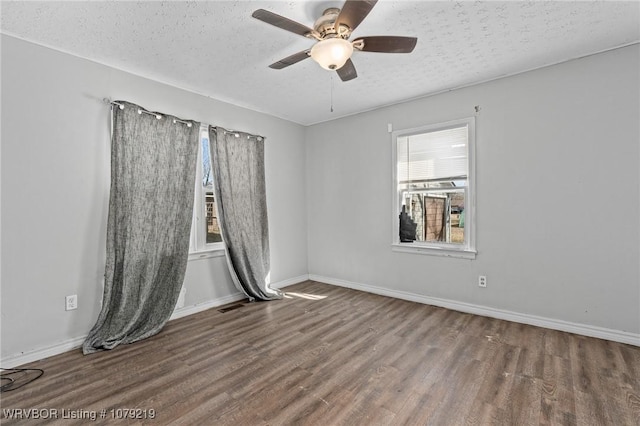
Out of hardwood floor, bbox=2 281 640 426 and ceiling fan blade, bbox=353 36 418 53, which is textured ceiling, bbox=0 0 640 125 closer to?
ceiling fan blade, bbox=353 36 418 53

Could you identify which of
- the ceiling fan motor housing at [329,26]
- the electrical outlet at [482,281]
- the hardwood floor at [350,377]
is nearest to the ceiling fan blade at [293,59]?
the ceiling fan motor housing at [329,26]

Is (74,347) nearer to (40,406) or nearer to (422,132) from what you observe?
(40,406)

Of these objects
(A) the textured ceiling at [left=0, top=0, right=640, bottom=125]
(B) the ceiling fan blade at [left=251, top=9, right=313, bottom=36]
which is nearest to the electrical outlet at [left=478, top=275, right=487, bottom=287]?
(A) the textured ceiling at [left=0, top=0, right=640, bottom=125]

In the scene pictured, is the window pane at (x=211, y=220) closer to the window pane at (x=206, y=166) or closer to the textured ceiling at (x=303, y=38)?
the window pane at (x=206, y=166)

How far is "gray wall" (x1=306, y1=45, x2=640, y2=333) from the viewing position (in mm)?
2643

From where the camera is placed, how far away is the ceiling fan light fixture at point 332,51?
198 centimetres

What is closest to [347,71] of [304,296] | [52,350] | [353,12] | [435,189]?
[353,12]

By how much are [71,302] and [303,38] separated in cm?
302

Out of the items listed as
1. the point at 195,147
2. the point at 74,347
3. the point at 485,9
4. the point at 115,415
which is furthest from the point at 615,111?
the point at 74,347

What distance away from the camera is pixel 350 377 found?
2.19 m

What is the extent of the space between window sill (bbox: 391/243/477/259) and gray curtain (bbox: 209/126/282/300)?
1756 millimetres

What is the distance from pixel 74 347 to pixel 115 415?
1276 mm

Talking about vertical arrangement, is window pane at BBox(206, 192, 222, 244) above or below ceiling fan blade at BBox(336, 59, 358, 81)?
below

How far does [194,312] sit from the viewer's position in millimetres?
3523
